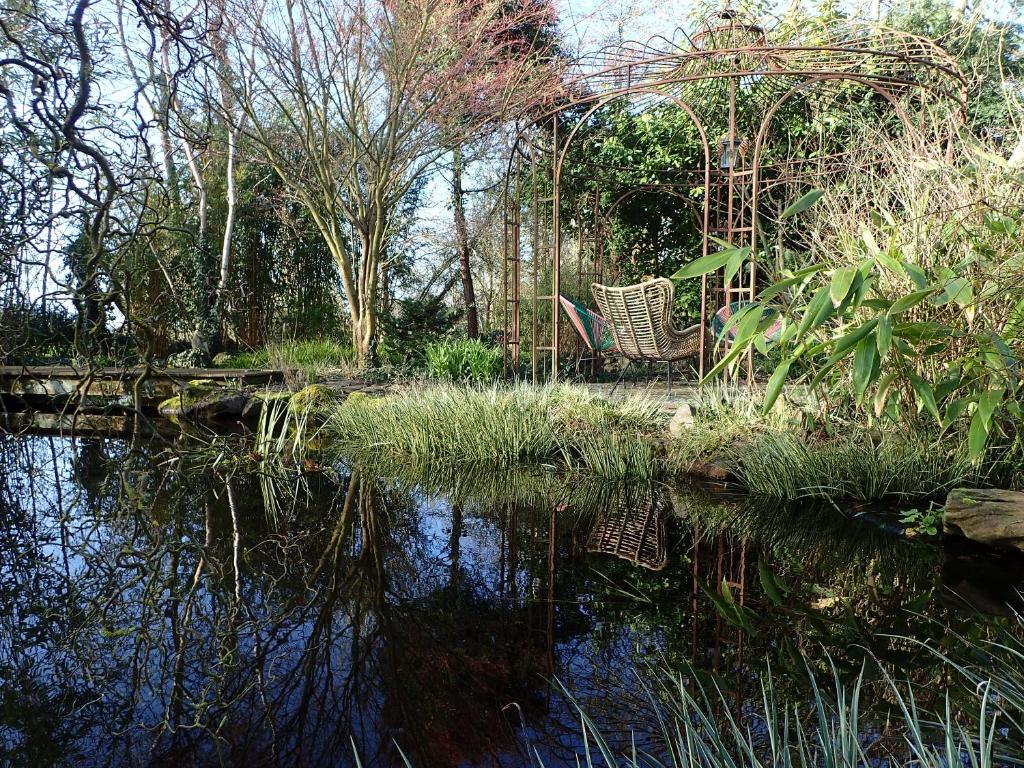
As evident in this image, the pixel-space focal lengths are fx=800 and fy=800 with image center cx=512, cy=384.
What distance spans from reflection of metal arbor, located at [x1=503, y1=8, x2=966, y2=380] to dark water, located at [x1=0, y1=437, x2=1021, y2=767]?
308cm

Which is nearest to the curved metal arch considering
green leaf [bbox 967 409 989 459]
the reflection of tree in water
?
the reflection of tree in water

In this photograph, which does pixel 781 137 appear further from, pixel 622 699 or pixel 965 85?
pixel 622 699

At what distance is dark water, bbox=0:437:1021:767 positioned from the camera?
188 centimetres

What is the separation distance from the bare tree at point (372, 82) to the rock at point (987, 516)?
557 cm

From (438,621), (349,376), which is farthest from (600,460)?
(349,376)

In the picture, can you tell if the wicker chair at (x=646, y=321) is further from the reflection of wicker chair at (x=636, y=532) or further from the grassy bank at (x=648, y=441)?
the reflection of wicker chair at (x=636, y=532)

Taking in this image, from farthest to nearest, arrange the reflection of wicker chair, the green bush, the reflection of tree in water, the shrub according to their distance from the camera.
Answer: the green bush
the reflection of wicker chair
the shrub
the reflection of tree in water

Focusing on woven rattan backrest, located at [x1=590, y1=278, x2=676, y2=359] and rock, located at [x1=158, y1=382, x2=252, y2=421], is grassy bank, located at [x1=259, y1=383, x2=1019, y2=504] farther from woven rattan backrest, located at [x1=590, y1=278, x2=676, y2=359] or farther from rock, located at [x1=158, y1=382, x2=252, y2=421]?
rock, located at [x1=158, y1=382, x2=252, y2=421]

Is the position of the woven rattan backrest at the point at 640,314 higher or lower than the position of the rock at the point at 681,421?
higher

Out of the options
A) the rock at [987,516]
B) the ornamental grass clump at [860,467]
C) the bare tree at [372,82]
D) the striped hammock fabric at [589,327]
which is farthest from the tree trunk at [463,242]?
the rock at [987,516]

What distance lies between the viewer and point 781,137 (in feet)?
32.5

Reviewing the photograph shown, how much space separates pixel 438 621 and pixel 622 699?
76cm

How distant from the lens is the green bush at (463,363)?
8040 mm

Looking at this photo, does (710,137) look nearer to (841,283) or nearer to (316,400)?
(316,400)
